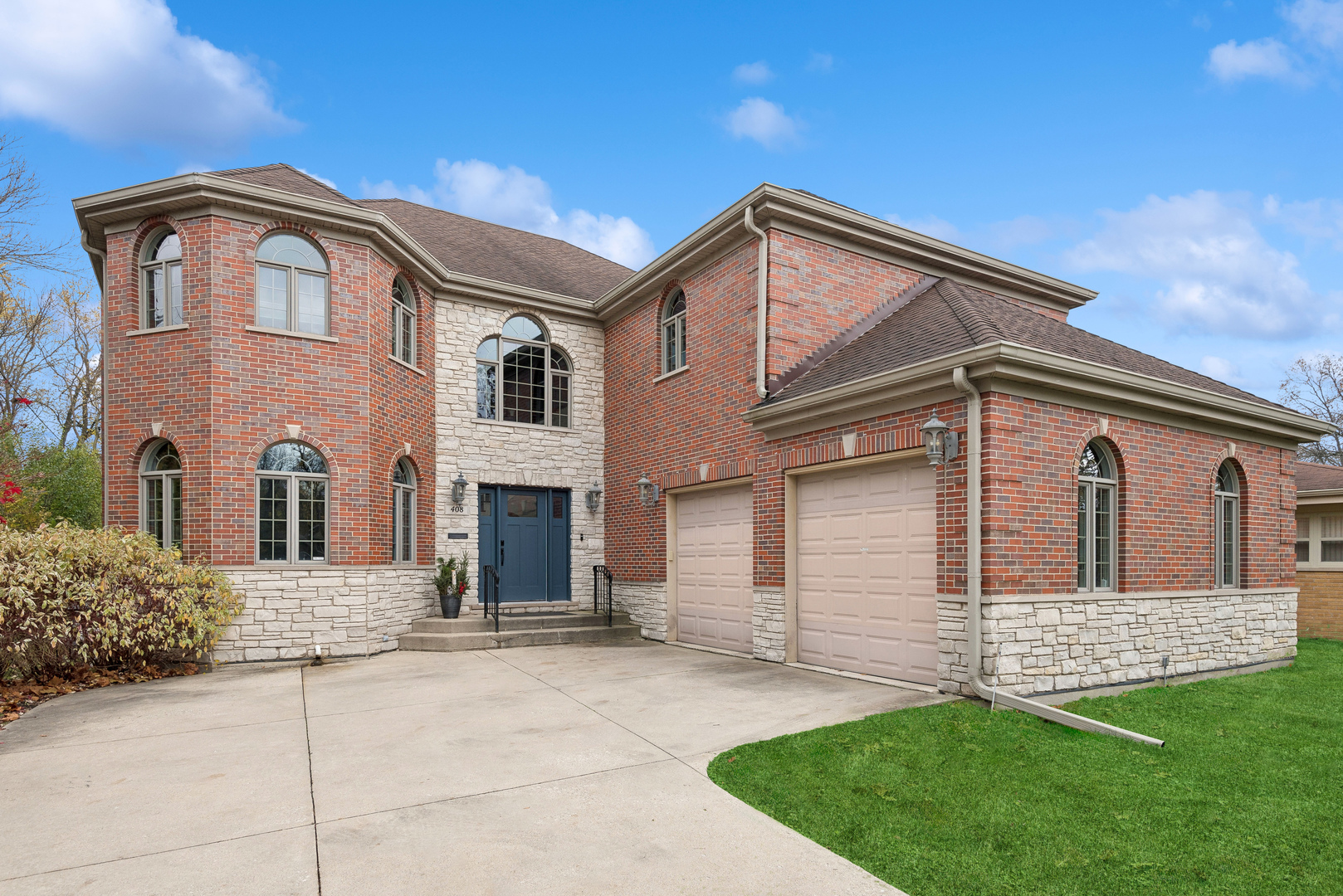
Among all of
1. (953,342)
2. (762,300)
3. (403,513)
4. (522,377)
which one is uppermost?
(762,300)

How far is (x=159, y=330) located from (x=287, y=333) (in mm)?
1644

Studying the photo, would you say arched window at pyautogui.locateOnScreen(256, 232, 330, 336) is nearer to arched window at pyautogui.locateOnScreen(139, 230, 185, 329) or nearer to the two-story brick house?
the two-story brick house

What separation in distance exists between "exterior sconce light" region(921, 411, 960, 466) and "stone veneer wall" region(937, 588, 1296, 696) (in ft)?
4.59

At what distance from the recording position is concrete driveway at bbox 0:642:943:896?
3529mm

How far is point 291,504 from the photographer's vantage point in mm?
10039

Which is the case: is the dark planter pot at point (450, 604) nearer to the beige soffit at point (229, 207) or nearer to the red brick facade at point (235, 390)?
the red brick facade at point (235, 390)

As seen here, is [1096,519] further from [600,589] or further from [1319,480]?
[1319,480]

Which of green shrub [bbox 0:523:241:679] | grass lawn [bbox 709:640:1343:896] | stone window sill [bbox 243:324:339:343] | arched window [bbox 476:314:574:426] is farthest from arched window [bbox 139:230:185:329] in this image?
grass lawn [bbox 709:640:1343:896]

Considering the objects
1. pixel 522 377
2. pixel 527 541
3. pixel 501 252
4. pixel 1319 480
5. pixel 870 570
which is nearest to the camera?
pixel 870 570

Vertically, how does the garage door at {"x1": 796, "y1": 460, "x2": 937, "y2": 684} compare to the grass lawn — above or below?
above

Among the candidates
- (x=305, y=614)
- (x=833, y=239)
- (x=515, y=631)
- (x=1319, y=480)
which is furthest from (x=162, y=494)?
(x=1319, y=480)

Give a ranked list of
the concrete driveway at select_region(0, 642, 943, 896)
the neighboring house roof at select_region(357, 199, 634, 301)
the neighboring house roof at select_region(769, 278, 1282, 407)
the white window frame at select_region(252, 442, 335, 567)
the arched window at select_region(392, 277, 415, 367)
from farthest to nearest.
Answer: the neighboring house roof at select_region(357, 199, 634, 301)
the arched window at select_region(392, 277, 415, 367)
the white window frame at select_region(252, 442, 335, 567)
the neighboring house roof at select_region(769, 278, 1282, 407)
the concrete driveway at select_region(0, 642, 943, 896)

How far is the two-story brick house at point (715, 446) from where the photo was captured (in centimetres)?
743

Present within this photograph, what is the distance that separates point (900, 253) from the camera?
36.7 feet
